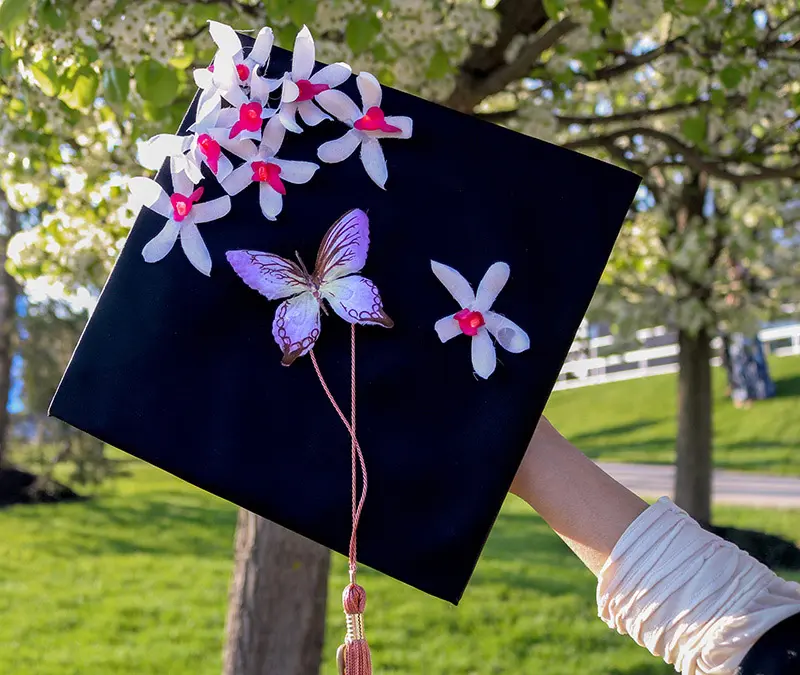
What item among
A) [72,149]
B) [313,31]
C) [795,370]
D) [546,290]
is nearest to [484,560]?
[72,149]

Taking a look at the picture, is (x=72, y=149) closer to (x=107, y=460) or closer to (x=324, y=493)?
(x=324, y=493)

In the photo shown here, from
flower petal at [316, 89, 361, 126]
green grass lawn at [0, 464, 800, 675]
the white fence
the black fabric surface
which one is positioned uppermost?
the white fence

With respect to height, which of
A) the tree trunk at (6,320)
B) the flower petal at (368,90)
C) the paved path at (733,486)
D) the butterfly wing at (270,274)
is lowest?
the butterfly wing at (270,274)

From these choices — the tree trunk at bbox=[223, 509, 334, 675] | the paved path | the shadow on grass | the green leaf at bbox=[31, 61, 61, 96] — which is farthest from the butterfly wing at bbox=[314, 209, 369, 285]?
the paved path

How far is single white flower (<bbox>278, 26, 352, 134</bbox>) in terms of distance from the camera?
1.46m

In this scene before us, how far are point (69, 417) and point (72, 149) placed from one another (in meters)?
3.18

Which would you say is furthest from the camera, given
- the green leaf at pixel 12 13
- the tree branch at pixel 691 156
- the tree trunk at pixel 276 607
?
the tree branch at pixel 691 156

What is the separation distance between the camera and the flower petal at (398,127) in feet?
4.79

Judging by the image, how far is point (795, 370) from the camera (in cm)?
1959

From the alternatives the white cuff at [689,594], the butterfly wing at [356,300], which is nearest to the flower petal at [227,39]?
the butterfly wing at [356,300]

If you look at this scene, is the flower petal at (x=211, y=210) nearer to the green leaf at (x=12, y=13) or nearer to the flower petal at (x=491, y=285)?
the flower petal at (x=491, y=285)

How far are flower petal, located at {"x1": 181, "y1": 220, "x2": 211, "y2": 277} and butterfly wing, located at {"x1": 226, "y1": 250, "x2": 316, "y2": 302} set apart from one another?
0.16 ft

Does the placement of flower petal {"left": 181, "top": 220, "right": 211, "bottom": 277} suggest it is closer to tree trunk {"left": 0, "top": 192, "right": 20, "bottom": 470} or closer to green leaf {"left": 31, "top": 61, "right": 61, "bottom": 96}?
green leaf {"left": 31, "top": 61, "right": 61, "bottom": 96}

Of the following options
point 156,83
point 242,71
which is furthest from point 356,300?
point 156,83
